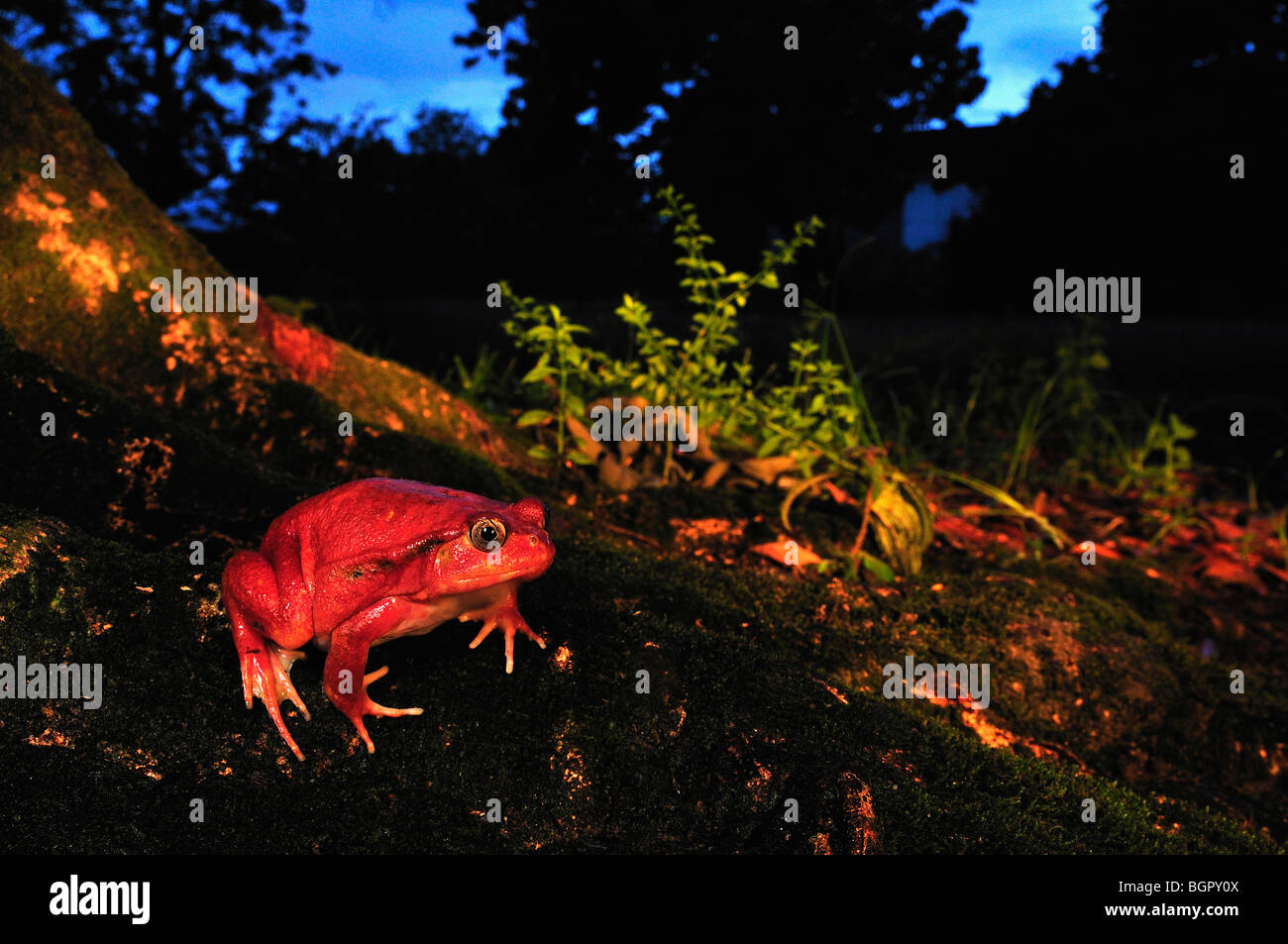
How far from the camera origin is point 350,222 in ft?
54.1

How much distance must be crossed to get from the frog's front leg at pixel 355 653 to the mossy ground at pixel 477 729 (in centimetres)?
11

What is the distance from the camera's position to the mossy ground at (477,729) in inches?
78.0

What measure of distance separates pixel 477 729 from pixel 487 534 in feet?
1.69

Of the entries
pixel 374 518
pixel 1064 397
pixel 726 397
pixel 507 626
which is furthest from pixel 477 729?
pixel 1064 397

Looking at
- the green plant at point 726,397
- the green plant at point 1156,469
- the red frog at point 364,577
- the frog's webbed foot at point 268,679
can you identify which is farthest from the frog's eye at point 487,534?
the green plant at point 1156,469

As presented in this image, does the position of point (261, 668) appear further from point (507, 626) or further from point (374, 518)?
point (507, 626)

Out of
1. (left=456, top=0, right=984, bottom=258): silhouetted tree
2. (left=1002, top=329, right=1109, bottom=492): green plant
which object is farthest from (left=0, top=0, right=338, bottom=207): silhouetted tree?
(left=1002, top=329, right=1109, bottom=492): green plant

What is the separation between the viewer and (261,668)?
6.73 ft

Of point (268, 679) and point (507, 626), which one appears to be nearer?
point (268, 679)

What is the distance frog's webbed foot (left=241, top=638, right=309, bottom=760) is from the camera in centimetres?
204

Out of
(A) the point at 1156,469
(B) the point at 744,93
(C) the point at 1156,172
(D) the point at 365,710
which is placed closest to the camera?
(D) the point at 365,710

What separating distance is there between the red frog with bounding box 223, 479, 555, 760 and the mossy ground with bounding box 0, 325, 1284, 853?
0.12 metres

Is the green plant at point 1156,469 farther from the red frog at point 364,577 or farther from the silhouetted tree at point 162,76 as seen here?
the silhouetted tree at point 162,76

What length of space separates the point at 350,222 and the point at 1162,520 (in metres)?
14.7
